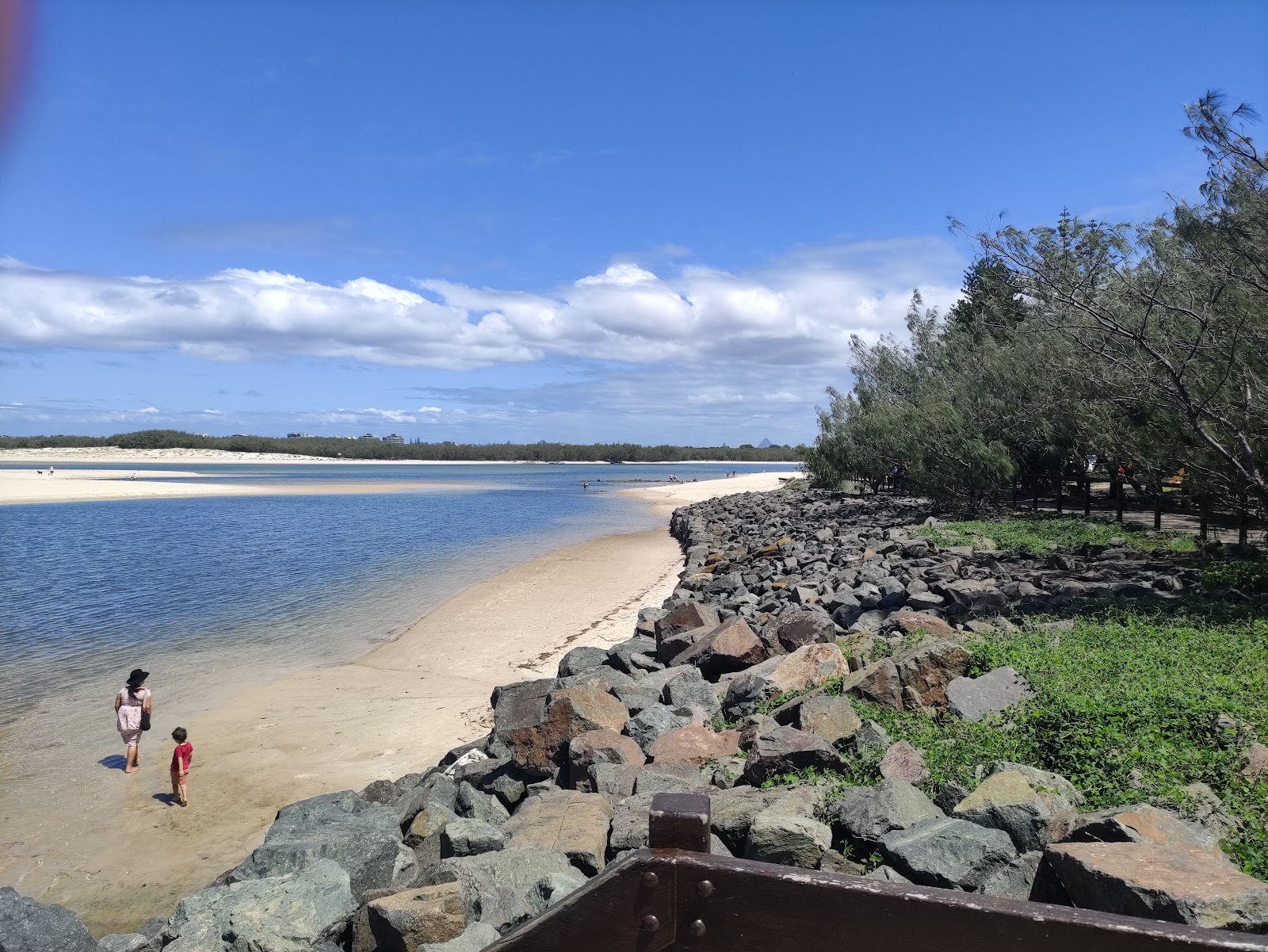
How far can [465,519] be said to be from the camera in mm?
43094

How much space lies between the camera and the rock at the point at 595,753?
6.88 meters

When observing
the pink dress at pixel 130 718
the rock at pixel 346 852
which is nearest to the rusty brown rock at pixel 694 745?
the rock at pixel 346 852

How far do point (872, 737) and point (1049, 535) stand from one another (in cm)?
1203

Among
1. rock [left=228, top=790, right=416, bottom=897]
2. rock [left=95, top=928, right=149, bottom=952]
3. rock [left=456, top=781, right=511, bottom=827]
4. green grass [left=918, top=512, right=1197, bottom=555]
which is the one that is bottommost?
rock [left=95, top=928, right=149, bottom=952]

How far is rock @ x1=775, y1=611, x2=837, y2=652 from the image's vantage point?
9977 millimetres

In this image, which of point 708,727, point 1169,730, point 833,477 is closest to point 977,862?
point 1169,730

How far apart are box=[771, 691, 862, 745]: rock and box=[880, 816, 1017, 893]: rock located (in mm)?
1681

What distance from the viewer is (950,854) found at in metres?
4.26

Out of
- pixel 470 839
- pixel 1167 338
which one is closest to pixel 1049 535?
pixel 1167 338

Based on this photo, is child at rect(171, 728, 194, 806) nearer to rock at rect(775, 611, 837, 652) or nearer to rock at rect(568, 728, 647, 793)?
rock at rect(568, 728, 647, 793)

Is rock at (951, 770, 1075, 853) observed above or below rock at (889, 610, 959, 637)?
below

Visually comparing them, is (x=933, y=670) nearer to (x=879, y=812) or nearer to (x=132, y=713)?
(x=879, y=812)

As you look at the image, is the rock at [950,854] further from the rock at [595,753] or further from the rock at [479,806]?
the rock at [479,806]

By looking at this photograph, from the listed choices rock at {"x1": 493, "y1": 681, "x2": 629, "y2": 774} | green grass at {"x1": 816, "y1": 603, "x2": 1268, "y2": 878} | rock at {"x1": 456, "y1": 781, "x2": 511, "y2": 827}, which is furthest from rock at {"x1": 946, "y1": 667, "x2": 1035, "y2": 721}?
rock at {"x1": 456, "y1": 781, "x2": 511, "y2": 827}
